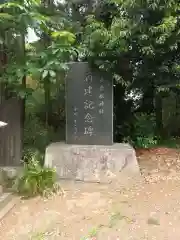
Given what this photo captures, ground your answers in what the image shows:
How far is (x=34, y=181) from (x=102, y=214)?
1.34 m

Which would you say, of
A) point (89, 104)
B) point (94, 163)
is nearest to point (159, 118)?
point (89, 104)

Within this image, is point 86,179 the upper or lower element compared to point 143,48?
lower

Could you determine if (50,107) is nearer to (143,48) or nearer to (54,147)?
(54,147)

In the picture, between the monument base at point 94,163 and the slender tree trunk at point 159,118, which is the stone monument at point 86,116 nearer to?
the monument base at point 94,163

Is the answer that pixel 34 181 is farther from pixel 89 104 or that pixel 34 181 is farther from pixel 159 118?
pixel 159 118

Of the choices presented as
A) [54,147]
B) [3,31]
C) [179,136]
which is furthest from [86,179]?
[179,136]

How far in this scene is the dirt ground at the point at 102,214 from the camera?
13.4 feet

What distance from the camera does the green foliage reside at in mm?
5262

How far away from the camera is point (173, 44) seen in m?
6.32

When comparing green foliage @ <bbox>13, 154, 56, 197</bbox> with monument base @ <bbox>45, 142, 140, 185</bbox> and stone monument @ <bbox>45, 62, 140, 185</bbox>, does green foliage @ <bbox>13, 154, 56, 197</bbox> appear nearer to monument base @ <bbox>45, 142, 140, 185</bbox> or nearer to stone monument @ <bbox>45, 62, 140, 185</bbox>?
monument base @ <bbox>45, 142, 140, 185</bbox>

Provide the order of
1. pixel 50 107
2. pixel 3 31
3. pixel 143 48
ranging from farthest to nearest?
1. pixel 50 107
2. pixel 143 48
3. pixel 3 31

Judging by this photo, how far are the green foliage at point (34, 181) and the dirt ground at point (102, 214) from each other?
19 cm

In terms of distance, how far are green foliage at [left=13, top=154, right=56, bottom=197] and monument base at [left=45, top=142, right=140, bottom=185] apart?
37.2 inches

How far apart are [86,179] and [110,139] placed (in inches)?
44.7
